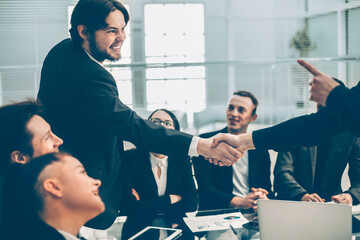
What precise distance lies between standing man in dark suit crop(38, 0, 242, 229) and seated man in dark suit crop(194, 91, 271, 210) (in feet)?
2.83

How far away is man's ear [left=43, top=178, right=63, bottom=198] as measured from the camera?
1196 millimetres

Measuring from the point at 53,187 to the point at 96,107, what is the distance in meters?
0.63

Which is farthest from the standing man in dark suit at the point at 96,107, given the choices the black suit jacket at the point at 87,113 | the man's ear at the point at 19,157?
the man's ear at the point at 19,157

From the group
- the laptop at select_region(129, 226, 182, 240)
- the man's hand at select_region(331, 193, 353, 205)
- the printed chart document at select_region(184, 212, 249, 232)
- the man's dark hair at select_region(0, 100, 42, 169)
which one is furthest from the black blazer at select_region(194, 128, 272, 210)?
the man's dark hair at select_region(0, 100, 42, 169)

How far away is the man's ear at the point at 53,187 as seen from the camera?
1196 mm

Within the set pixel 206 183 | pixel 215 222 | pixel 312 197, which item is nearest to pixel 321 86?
pixel 215 222

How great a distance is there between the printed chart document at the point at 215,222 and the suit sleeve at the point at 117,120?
1.09 feet

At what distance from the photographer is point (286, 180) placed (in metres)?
2.67

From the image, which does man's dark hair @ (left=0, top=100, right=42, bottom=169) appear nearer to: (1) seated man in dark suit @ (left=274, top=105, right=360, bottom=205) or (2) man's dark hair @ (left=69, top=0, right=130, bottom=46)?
(2) man's dark hair @ (left=69, top=0, right=130, bottom=46)

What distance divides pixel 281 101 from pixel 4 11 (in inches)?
112

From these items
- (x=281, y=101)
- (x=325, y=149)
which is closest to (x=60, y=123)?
(x=325, y=149)

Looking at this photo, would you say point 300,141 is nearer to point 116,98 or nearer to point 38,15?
point 116,98

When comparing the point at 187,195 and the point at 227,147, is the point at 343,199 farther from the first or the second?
the point at 187,195

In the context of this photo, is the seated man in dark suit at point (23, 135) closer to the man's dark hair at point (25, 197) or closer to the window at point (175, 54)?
the man's dark hair at point (25, 197)
